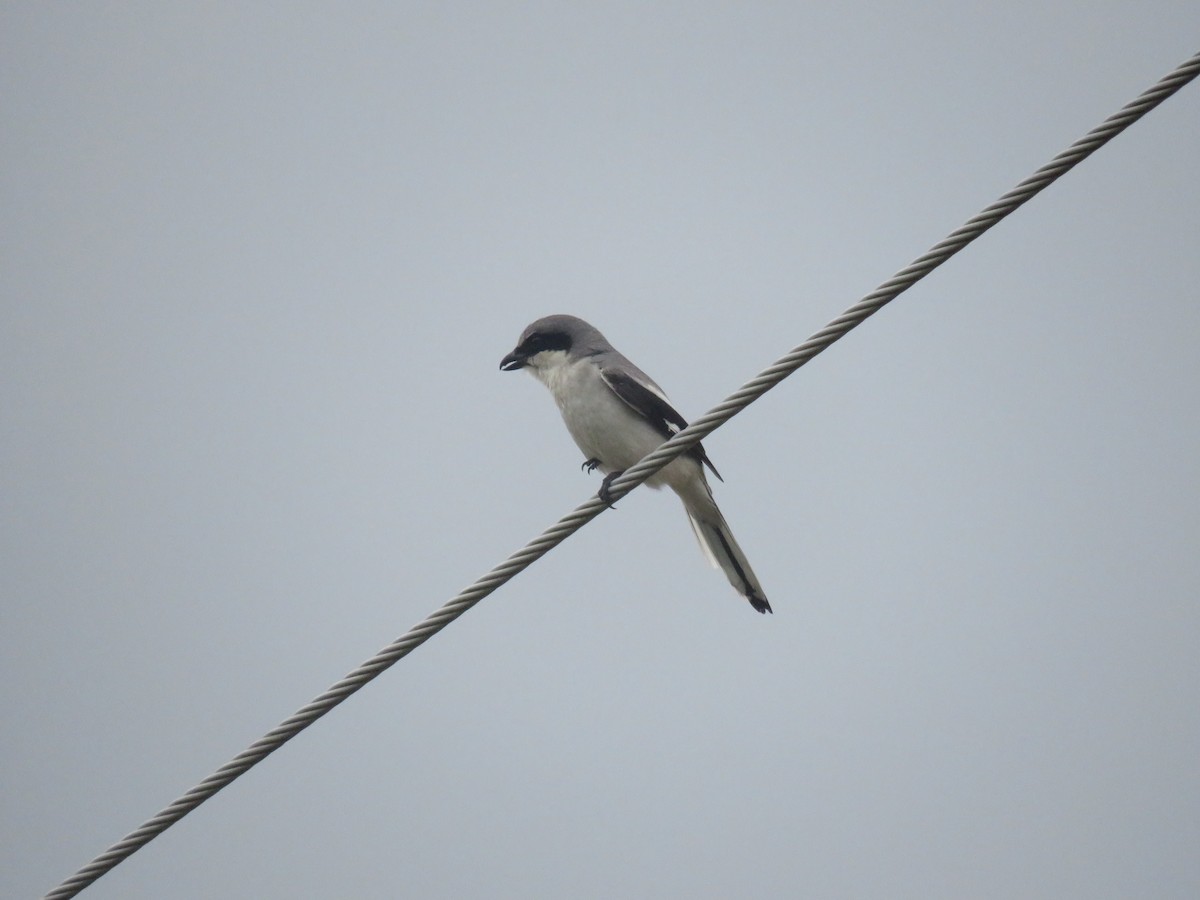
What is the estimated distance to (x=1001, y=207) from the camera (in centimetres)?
391

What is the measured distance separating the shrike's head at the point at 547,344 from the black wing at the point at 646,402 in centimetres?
50

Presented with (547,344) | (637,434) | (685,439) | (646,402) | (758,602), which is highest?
(547,344)

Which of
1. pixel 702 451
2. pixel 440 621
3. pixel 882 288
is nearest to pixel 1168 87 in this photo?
pixel 882 288

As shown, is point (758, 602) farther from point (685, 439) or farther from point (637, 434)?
point (685, 439)

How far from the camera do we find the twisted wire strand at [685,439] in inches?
140

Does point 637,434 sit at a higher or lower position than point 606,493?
higher

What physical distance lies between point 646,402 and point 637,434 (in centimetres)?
21

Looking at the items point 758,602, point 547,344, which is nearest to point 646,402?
point 547,344

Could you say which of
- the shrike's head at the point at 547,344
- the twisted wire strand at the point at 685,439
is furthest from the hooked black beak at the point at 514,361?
the twisted wire strand at the point at 685,439

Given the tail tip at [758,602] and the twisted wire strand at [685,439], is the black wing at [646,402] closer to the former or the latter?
the tail tip at [758,602]

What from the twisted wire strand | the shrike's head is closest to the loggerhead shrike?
the shrike's head

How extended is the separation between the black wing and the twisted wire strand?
96.5 inches

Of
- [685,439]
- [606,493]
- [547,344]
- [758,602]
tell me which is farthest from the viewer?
[547,344]

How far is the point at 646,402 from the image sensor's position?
22.7 feet
